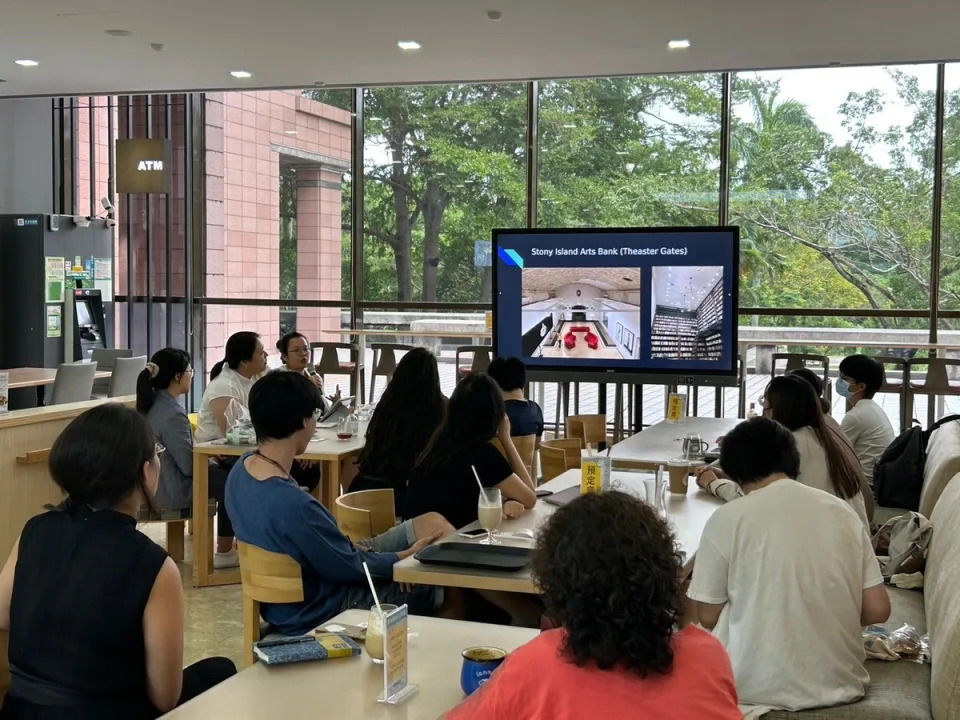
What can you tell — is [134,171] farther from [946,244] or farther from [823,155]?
[946,244]

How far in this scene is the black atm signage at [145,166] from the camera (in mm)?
10633

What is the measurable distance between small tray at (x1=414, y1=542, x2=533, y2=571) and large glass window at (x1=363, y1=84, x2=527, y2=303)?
7.30 m

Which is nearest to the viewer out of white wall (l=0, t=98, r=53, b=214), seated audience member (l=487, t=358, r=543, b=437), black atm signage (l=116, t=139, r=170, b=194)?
seated audience member (l=487, t=358, r=543, b=437)

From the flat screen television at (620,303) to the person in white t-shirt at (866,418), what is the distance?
2.17 metres

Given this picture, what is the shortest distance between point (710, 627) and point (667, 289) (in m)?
5.47

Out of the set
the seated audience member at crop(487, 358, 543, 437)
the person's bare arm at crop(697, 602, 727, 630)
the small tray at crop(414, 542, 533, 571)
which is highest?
the seated audience member at crop(487, 358, 543, 437)

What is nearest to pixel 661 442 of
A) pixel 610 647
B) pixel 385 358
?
pixel 610 647

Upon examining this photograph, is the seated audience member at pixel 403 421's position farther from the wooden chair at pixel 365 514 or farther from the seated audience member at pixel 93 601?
the seated audience member at pixel 93 601

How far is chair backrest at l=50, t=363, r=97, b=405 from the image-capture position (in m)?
8.07

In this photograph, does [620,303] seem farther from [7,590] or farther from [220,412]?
[7,590]

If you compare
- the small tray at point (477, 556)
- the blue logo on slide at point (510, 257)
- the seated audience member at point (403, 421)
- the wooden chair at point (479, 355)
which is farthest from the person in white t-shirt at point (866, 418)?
the wooden chair at point (479, 355)

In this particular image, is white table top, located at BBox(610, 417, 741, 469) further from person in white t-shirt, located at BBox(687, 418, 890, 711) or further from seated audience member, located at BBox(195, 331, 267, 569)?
seated audience member, located at BBox(195, 331, 267, 569)

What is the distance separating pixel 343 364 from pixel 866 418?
5638 millimetres

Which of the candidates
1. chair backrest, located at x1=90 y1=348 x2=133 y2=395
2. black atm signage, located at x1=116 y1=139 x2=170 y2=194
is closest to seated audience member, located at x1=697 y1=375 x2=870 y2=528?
chair backrest, located at x1=90 y1=348 x2=133 y2=395
